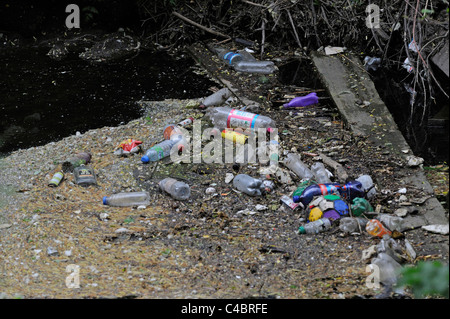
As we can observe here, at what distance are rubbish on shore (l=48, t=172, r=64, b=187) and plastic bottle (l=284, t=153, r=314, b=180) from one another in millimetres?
1846

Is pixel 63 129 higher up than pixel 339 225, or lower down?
lower down

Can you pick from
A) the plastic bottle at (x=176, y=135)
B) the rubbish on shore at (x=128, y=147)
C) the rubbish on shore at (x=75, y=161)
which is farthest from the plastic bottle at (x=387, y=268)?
the rubbish on shore at (x=75, y=161)

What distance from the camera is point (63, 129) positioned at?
5.50 meters

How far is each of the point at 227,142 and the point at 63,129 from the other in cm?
179

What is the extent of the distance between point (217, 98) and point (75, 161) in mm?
1780

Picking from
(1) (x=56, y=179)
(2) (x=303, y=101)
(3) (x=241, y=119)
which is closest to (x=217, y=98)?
(3) (x=241, y=119)

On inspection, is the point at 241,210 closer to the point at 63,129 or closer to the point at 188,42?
the point at 63,129

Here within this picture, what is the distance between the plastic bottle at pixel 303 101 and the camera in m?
5.57

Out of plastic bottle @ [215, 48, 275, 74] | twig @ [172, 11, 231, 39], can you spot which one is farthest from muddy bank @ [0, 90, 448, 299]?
twig @ [172, 11, 231, 39]

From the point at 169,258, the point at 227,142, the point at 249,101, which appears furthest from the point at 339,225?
the point at 249,101

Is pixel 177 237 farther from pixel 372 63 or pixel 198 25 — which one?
pixel 198 25

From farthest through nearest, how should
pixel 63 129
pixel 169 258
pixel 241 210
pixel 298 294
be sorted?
pixel 63 129
pixel 241 210
pixel 169 258
pixel 298 294

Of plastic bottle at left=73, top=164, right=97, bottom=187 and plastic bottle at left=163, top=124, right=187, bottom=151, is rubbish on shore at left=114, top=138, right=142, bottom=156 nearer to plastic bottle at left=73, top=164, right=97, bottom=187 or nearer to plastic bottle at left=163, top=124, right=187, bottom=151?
plastic bottle at left=163, top=124, right=187, bottom=151

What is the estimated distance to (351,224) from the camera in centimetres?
366
